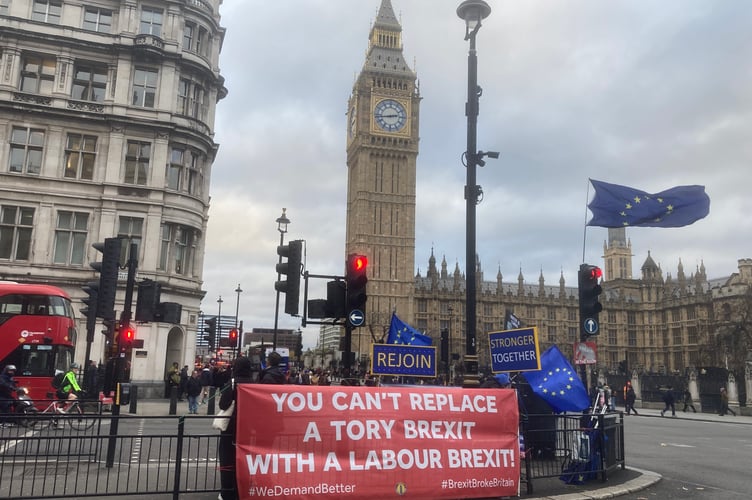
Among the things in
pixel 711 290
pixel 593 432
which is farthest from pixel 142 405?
pixel 711 290

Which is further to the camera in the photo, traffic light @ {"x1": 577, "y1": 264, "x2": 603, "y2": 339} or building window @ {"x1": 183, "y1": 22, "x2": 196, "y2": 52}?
building window @ {"x1": 183, "y1": 22, "x2": 196, "y2": 52}

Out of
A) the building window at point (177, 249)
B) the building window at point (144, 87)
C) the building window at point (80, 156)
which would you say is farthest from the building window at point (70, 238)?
the building window at point (144, 87)

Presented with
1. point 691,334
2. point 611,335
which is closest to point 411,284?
point 611,335

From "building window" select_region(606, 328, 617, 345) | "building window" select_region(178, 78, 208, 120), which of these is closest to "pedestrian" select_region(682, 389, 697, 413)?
"building window" select_region(178, 78, 208, 120)

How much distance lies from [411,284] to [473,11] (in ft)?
312

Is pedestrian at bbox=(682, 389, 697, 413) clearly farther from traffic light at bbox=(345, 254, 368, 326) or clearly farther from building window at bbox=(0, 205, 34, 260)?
building window at bbox=(0, 205, 34, 260)

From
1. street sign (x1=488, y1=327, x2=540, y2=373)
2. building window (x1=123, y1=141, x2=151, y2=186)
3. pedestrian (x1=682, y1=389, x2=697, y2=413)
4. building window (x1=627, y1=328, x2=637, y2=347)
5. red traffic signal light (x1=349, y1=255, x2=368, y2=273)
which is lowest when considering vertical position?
pedestrian (x1=682, y1=389, x2=697, y2=413)

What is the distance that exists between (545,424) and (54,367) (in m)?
16.4

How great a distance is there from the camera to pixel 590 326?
11.7 m

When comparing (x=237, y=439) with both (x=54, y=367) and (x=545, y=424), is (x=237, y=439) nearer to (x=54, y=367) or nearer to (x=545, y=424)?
(x=545, y=424)

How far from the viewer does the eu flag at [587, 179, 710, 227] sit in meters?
14.2

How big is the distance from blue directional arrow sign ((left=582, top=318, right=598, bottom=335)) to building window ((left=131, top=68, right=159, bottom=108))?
87.0 ft

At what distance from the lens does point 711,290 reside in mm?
98688

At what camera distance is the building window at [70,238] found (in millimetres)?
29312
